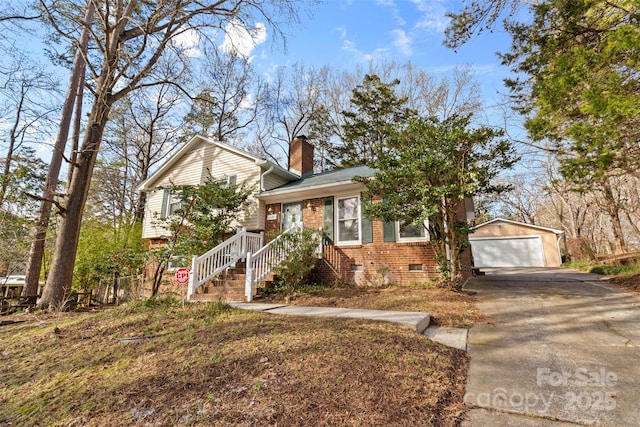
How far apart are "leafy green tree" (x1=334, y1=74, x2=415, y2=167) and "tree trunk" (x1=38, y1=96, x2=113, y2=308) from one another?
45.7ft

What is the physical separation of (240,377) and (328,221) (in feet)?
22.8

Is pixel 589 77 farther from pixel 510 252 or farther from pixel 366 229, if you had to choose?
pixel 510 252

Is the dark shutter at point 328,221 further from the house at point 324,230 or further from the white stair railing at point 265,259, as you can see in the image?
the white stair railing at point 265,259

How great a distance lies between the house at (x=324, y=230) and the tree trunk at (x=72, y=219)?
244 centimetres

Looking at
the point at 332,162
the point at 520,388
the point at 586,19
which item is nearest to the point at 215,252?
the point at 520,388

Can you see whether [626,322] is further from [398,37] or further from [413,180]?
[398,37]

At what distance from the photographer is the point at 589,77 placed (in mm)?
5625

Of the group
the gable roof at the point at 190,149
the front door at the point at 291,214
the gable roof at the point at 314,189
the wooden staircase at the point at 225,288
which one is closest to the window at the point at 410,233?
the gable roof at the point at 314,189

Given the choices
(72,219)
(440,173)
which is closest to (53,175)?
(72,219)

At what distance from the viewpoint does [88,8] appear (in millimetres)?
8617

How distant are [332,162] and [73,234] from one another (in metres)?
15.6

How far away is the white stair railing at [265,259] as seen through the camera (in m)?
7.27

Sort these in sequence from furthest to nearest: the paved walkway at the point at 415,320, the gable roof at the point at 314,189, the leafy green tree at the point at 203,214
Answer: the gable roof at the point at 314,189
the leafy green tree at the point at 203,214
the paved walkway at the point at 415,320

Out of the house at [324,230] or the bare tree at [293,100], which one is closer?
the house at [324,230]
